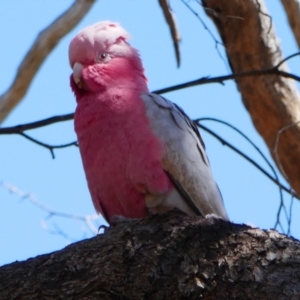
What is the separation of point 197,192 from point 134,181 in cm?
40

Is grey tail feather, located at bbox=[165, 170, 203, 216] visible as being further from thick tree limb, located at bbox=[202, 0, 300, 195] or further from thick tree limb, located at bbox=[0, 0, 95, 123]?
thick tree limb, located at bbox=[202, 0, 300, 195]

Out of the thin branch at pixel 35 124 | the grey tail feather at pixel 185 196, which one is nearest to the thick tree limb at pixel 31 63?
the thin branch at pixel 35 124

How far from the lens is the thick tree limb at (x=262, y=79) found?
20.6 feet

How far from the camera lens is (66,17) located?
5344mm

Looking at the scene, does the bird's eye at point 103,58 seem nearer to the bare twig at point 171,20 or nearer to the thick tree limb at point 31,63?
the thick tree limb at point 31,63

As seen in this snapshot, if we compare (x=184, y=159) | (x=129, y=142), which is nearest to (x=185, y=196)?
(x=184, y=159)

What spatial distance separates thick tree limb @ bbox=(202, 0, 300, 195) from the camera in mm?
6270

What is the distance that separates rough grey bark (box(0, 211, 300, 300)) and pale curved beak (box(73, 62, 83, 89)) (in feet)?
4.15

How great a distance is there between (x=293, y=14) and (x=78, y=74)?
2168mm

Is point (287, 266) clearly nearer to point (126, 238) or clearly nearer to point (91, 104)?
point (126, 238)

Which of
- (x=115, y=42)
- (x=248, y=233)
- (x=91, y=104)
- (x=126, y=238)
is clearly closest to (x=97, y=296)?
(x=126, y=238)

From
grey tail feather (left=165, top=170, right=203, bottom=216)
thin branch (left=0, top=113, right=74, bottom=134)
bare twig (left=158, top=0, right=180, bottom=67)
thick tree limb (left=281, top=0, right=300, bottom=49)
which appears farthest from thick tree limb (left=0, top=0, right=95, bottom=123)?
thick tree limb (left=281, top=0, right=300, bottom=49)

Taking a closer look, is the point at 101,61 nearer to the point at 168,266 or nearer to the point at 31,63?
the point at 31,63

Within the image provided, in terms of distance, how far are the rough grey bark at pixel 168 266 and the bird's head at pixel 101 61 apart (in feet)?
4.09
